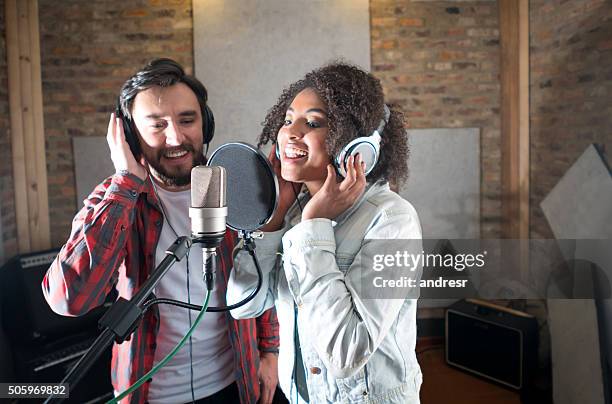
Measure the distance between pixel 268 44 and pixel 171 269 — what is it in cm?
273

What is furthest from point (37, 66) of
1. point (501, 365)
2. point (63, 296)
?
point (501, 365)

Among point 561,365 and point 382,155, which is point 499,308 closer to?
point 561,365

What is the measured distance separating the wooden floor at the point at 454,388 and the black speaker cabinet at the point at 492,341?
0.06 metres

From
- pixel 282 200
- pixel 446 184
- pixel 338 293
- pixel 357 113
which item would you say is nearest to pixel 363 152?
pixel 357 113

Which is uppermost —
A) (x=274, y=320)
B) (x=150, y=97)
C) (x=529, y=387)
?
(x=150, y=97)

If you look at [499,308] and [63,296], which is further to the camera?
[499,308]

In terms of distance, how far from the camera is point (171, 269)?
52.4 inches

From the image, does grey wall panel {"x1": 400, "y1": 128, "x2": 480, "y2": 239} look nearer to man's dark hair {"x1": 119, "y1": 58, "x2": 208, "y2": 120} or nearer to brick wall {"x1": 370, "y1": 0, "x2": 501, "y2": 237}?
brick wall {"x1": 370, "y1": 0, "x2": 501, "y2": 237}

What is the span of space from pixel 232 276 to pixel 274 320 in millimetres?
441

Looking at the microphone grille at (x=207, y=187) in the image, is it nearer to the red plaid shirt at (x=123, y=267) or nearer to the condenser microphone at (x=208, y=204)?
the condenser microphone at (x=208, y=204)

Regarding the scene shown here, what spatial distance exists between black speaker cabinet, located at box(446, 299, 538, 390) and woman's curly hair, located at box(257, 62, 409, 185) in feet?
7.43

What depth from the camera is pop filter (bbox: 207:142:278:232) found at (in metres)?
1.04

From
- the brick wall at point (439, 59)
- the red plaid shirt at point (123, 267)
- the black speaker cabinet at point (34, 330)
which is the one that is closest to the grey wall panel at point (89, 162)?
the black speaker cabinet at point (34, 330)

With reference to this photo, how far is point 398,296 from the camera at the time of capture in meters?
1.04
